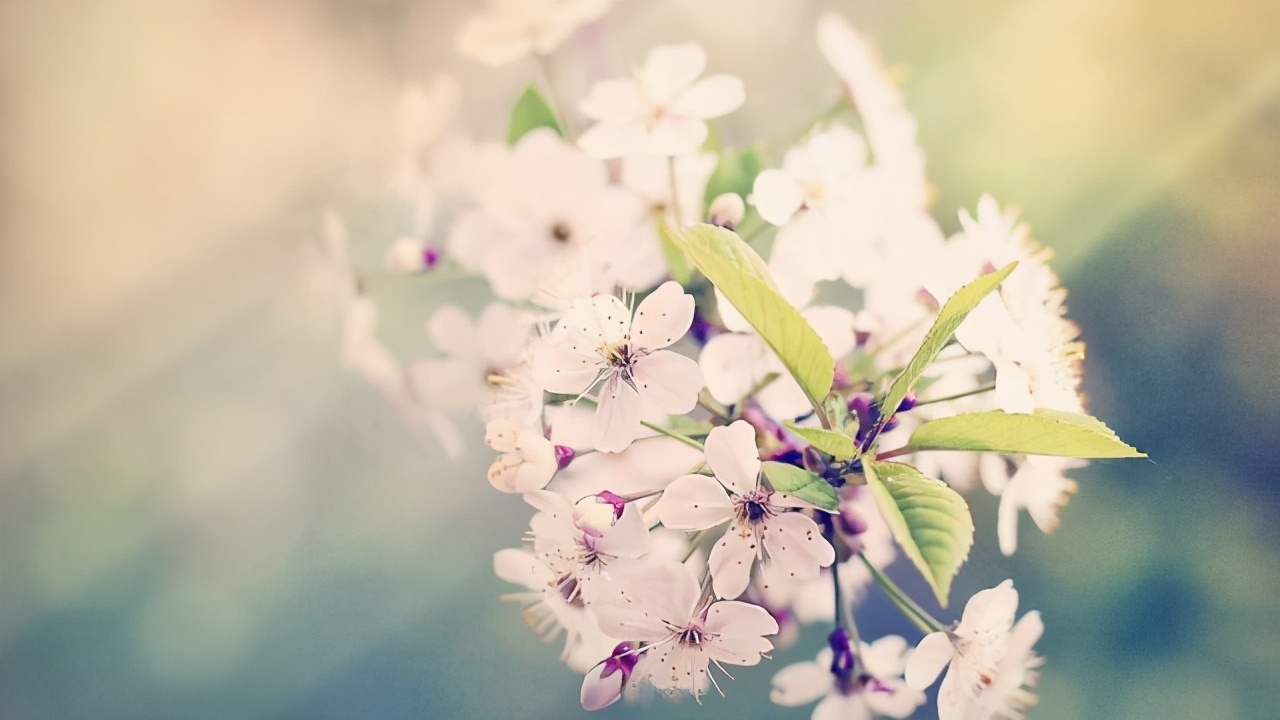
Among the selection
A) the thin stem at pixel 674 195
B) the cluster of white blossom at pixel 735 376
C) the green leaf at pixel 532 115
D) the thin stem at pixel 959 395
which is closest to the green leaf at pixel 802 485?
the cluster of white blossom at pixel 735 376

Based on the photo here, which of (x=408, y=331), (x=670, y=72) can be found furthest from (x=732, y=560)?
(x=408, y=331)

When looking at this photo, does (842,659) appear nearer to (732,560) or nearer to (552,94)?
(732,560)

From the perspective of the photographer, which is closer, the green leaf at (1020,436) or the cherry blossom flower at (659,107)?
the green leaf at (1020,436)

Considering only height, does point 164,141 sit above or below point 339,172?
above

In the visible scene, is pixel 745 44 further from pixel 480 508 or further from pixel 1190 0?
pixel 480 508

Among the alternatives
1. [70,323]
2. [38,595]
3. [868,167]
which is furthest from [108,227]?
[868,167]

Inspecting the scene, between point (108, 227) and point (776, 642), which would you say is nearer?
point (776, 642)

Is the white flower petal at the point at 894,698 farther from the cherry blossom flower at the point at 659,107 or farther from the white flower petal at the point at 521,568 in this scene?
the cherry blossom flower at the point at 659,107
